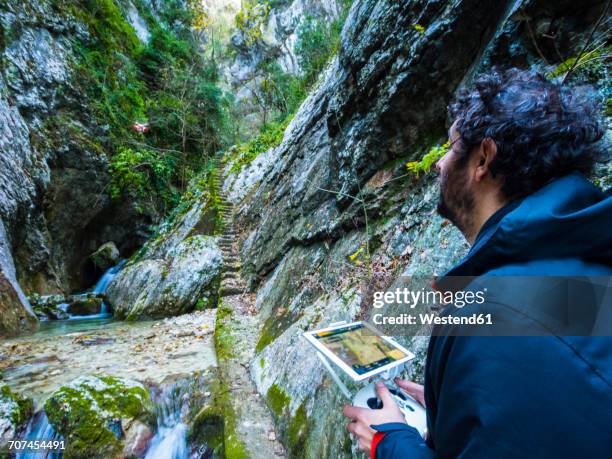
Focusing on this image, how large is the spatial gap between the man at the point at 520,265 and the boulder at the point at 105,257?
14.0 meters

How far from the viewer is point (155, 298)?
7488 mm

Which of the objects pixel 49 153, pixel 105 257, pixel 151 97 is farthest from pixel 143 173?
pixel 151 97

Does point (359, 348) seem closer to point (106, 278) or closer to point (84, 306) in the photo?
point (84, 306)

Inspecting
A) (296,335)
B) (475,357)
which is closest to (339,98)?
(296,335)

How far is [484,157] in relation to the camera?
104cm

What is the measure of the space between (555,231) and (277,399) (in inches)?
122

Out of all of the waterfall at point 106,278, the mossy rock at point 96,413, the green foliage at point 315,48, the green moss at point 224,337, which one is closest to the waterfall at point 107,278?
the waterfall at point 106,278

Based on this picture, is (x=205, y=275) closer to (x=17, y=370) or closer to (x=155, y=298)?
(x=155, y=298)

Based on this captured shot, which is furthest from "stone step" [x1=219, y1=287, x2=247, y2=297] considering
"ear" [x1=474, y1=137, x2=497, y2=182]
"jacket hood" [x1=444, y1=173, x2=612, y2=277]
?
"jacket hood" [x1=444, y1=173, x2=612, y2=277]

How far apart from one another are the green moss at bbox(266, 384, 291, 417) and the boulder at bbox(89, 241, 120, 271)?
12.1m

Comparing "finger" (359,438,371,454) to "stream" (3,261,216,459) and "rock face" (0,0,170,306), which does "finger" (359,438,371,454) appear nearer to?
"stream" (3,261,216,459)

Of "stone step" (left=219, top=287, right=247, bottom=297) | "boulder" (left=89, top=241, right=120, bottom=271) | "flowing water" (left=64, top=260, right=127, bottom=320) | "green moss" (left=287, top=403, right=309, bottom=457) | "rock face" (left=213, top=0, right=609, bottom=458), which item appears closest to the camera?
"green moss" (left=287, top=403, right=309, bottom=457)

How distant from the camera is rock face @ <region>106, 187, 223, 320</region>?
292 inches

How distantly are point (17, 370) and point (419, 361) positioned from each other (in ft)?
19.2
